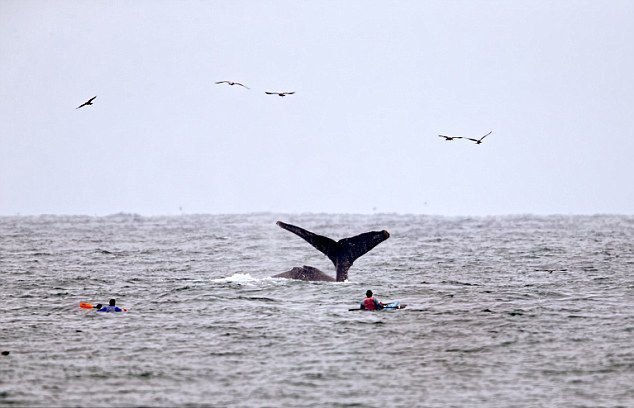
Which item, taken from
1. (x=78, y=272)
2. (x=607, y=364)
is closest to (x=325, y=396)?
(x=607, y=364)

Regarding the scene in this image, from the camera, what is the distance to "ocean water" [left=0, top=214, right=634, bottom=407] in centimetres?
1714

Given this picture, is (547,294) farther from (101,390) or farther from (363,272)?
(101,390)

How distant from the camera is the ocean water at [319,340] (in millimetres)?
17141

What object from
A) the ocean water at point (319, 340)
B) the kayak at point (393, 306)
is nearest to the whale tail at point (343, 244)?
the ocean water at point (319, 340)

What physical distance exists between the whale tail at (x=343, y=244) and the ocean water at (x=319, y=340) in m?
1.02

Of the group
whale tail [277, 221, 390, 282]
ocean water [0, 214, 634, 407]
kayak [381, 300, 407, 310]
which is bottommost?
ocean water [0, 214, 634, 407]

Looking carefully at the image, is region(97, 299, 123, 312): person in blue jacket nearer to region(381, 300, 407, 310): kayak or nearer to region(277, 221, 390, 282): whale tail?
region(277, 221, 390, 282): whale tail

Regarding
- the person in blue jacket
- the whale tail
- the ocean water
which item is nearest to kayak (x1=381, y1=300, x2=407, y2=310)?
the ocean water

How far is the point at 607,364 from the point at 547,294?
1061cm

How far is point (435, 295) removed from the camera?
29.7 meters

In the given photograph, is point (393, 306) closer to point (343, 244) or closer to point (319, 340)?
point (343, 244)

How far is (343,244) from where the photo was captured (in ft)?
94.7

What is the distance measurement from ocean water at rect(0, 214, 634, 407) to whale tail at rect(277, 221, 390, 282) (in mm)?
1024

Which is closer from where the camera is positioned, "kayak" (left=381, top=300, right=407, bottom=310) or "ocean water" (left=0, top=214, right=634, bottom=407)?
"ocean water" (left=0, top=214, right=634, bottom=407)
